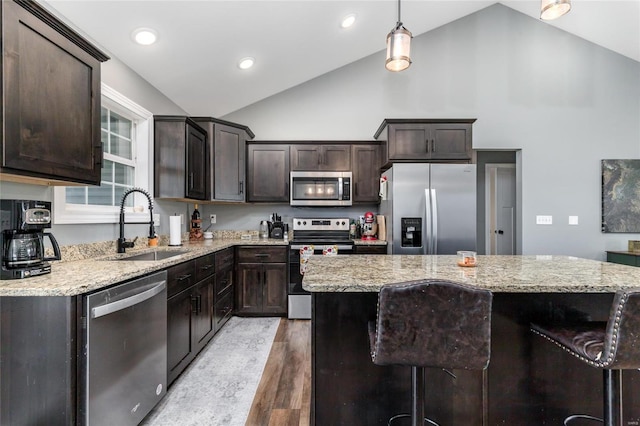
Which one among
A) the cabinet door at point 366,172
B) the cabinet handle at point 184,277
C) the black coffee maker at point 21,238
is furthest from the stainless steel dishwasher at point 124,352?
the cabinet door at point 366,172

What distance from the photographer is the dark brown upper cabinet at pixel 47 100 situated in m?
1.29

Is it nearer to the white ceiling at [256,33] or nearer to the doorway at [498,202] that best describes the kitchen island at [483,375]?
the white ceiling at [256,33]

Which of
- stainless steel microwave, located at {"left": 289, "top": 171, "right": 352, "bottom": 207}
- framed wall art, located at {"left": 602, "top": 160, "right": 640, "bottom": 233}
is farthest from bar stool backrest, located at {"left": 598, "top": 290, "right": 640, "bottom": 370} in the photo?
framed wall art, located at {"left": 602, "top": 160, "right": 640, "bottom": 233}

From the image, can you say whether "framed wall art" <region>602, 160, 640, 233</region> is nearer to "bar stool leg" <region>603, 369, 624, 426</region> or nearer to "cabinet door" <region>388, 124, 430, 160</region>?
"cabinet door" <region>388, 124, 430, 160</region>

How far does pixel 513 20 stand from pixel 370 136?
2.52 metres

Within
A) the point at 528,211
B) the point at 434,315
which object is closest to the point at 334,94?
the point at 528,211

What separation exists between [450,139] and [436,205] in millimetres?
807

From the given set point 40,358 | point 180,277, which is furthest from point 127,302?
point 180,277

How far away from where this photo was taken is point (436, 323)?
3.72 feet

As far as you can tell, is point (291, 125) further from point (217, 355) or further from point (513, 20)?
point (513, 20)

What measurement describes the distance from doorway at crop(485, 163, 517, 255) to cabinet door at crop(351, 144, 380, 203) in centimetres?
288

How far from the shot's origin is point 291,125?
424 cm

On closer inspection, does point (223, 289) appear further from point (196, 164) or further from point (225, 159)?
point (225, 159)

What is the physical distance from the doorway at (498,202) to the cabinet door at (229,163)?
4.45m
